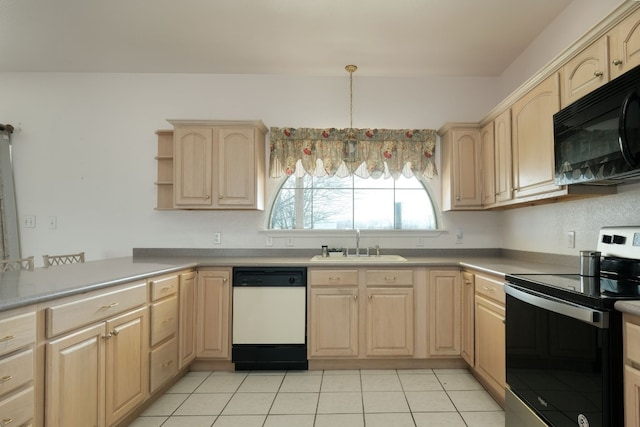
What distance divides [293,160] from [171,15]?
1.52 meters

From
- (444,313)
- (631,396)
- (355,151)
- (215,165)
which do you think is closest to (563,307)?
(631,396)

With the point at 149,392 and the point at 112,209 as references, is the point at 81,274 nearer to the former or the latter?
the point at 149,392

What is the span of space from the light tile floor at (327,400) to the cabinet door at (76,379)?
53 centimetres

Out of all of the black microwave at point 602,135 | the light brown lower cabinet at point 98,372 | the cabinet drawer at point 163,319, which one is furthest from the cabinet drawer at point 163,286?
the black microwave at point 602,135

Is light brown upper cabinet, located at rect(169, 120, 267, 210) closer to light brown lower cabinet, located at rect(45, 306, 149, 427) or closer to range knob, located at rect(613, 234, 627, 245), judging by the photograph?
light brown lower cabinet, located at rect(45, 306, 149, 427)

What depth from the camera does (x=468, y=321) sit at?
283 cm

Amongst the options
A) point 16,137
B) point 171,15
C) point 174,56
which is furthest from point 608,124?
point 16,137

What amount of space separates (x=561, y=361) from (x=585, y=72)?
147 cm

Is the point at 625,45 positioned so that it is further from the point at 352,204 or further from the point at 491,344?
the point at 352,204

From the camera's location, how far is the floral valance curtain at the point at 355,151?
349cm

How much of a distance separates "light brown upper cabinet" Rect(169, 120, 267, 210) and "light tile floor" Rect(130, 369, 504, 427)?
1.47m

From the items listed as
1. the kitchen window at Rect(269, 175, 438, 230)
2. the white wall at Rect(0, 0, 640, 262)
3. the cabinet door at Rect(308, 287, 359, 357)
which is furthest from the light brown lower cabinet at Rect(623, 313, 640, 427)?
the kitchen window at Rect(269, 175, 438, 230)

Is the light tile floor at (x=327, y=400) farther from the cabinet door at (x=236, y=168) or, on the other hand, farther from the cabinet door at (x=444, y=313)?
the cabinet door at (x=236, y=168)

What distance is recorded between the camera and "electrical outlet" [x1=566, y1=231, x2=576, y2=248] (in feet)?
8.08
